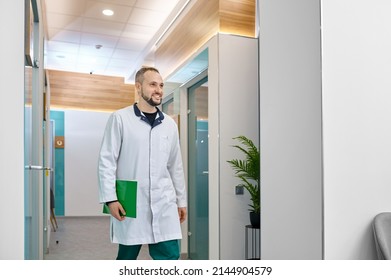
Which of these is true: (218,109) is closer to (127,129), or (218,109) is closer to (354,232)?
(127,129)

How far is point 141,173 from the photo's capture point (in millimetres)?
2963

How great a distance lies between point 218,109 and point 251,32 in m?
1.04

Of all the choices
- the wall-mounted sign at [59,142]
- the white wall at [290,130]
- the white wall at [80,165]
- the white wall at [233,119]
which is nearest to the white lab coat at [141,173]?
the white wall at [290,130]

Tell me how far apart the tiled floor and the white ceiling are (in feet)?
11.6

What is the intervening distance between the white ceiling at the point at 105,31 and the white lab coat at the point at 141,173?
3086 mm

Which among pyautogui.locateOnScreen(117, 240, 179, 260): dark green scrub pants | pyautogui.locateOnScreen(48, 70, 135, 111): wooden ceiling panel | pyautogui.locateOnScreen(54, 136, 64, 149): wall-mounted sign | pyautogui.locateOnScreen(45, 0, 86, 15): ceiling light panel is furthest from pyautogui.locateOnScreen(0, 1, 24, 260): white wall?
pyautogui.locateOnScreen(48, 70, 135, 111): wooden ceiling panel

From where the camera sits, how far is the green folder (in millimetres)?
2846

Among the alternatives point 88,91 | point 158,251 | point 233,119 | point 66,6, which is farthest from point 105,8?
point 88,91

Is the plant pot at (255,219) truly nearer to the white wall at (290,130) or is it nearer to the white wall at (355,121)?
the white wall at (290,130)

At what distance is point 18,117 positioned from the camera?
69.5 inches

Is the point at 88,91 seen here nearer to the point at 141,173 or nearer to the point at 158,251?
the point at 141,173

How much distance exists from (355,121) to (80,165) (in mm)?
8806

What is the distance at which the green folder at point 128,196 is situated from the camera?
2846mm

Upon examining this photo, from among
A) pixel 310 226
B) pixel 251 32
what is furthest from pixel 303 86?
pixel 251 32
